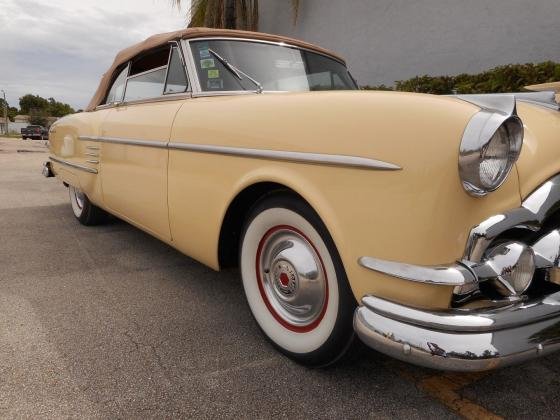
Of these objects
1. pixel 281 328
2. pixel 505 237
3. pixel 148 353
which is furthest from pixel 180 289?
pixel 505 237

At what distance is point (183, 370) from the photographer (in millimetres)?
1776

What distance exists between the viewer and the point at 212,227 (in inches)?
80.8

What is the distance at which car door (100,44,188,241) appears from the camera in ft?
8.03

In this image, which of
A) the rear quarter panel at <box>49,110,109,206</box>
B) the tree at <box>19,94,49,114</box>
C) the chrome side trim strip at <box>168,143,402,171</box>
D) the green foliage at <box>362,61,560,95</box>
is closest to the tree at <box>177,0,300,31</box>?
the green foliage at <box>362,61,560,95</box>

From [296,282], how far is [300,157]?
51 cm

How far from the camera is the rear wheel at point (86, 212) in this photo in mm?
4055

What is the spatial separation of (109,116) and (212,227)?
1.67 metres

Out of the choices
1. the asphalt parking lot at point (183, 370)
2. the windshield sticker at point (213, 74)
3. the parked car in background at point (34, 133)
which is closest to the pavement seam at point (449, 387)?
the asphalt parking lot at point (183, 370)

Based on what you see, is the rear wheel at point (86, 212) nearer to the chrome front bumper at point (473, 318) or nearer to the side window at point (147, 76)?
the side window at point (147, 76)

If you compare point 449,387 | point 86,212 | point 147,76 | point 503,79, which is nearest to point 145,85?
point 147,76

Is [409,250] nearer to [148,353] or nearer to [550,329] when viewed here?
[550,329]

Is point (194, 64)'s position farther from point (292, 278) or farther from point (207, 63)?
point (292, 278)

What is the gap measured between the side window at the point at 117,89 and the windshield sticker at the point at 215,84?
126 centimetres

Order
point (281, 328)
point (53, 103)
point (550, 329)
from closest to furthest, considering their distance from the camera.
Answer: point (550, 329) < point (281, 328) < point (53, 103)
